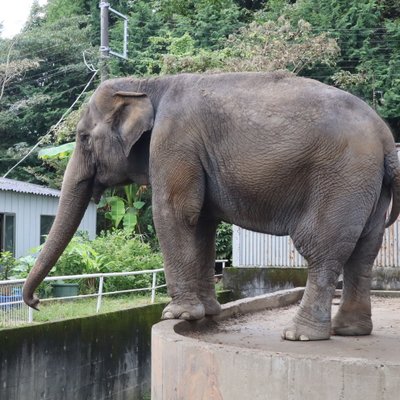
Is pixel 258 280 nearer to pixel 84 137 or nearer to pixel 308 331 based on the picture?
pixel 84 137

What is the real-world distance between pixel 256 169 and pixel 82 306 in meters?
7.85

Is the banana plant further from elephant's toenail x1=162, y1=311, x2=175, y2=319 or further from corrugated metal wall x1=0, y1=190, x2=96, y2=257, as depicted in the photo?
elephant's toenail x1=162, y1=311, x2=175, y2=319

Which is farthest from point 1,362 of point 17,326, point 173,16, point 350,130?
point 173,16

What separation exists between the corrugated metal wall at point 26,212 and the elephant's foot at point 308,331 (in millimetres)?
12365

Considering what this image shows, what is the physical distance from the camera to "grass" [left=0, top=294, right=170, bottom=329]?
1097 centimetres

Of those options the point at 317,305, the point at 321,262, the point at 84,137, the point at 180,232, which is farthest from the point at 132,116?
the point at 317,305

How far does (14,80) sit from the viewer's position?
3058cm

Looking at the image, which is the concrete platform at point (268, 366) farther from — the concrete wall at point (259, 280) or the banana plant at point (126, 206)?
the banana plant at point (126, 206)

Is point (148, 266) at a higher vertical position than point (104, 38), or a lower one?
lower

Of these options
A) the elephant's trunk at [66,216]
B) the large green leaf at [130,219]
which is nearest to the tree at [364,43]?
the large green leaf at [130,219]

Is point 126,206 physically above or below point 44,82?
below

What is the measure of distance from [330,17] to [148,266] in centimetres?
1332

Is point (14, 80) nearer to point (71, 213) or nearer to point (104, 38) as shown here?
point (104, 38)

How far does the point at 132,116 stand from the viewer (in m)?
5.78
